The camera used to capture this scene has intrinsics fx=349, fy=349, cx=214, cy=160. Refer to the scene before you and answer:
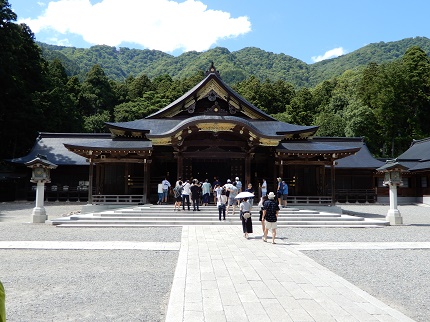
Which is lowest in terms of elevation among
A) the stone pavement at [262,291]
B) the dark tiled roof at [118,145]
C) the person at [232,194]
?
the stone pavement at [262,291]

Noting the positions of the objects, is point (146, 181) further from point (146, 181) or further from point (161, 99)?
point (161, 99)

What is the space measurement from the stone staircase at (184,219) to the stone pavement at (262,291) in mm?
6268

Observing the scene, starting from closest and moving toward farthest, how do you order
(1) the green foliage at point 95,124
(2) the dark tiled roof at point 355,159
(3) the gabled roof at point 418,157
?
(2) the dark tiled roof at point 355,159, (3) the gabled roof at point 418,157, (1) the green foliage at point 95,124

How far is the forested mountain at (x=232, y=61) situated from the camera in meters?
92.4

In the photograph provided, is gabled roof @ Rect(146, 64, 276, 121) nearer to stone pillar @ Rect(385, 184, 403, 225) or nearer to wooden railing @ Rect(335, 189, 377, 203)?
stone pillar @ Rect(385, 184, 403, 225)

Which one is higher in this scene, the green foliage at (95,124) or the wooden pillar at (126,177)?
the green foliage at (95,124)

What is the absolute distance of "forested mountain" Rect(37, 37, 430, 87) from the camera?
9244cm

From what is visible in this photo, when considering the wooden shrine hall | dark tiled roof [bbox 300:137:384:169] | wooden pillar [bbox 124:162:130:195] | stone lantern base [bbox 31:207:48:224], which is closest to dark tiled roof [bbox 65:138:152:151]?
the wooden shrine hall

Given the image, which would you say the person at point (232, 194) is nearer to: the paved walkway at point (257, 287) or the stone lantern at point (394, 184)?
the paved walkway at point (257, 287)

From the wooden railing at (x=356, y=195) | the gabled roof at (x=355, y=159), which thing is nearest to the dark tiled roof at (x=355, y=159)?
the gabled roof at (x=355, y=159)

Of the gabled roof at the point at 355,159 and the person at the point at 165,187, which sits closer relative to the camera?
the person at the point at 165,187

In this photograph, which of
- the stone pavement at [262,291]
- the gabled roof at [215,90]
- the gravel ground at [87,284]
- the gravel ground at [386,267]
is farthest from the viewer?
the gabled roof at [215,90]

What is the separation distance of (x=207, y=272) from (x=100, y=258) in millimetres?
3157

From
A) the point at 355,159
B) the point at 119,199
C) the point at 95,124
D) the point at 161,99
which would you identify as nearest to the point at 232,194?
the point at 119,199
